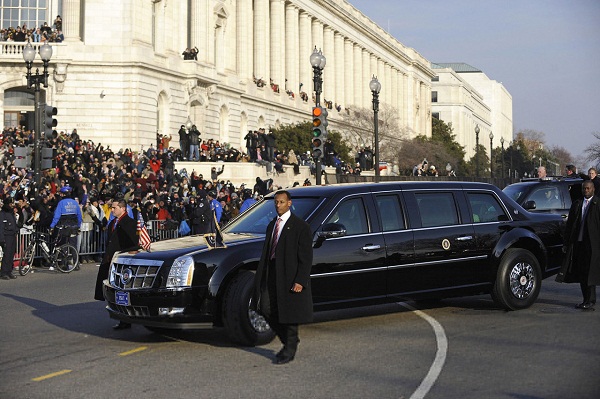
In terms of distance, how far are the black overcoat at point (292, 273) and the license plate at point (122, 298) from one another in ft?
6.09

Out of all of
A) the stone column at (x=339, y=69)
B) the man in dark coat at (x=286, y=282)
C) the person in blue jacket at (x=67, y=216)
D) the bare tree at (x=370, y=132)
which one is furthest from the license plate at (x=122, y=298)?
the stone column at (x=339, y=69)

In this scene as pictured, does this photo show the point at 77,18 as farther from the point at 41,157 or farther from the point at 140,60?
the point at 41,157

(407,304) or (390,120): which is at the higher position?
(390,120)

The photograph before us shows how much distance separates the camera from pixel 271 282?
9.55 metres

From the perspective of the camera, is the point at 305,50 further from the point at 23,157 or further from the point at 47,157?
the point at 47,157

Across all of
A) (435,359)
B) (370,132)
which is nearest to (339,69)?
(370,132)

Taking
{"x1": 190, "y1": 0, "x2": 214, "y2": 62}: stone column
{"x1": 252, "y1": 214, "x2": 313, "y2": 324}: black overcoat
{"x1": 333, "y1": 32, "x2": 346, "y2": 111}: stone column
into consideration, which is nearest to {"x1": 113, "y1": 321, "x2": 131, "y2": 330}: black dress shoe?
{"x1": 252, "y1": 214, "x2": 313, "y2": 324}: black overcoat

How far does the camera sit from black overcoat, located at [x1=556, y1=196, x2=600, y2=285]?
12.9m

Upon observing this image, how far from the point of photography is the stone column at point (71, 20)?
49750 mm

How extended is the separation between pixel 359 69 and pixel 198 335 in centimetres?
9524

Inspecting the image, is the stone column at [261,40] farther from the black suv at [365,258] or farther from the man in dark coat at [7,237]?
the black suv at [365,258]

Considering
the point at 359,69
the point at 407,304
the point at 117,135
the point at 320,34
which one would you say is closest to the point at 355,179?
the point at 117,135

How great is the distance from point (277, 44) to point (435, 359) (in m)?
71.6

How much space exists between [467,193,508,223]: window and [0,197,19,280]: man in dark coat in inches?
437
